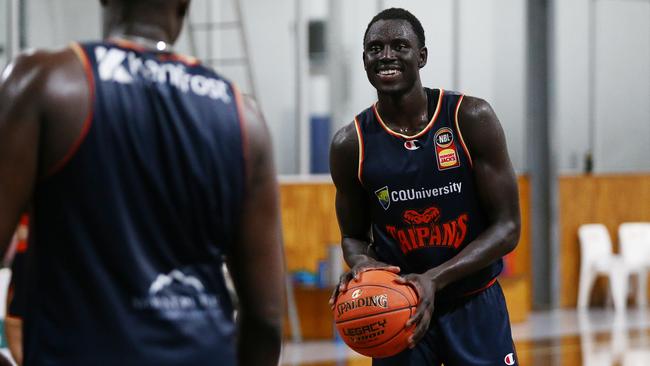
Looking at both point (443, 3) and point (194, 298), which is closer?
point (194, 298)

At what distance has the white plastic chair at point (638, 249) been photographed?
12.4 m

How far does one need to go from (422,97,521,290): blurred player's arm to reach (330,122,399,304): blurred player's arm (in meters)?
0.38

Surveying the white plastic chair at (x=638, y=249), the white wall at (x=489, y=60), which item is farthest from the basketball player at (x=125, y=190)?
the white plastic chair at (x=638, y=249)

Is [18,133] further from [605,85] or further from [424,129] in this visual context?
[605,85]

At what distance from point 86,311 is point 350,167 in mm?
2046

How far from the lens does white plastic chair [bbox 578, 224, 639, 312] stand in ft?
40.3

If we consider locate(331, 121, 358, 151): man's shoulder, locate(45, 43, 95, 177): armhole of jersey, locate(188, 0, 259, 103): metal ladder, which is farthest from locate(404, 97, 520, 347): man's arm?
locate(188, 0, 259, 103): metal ladder

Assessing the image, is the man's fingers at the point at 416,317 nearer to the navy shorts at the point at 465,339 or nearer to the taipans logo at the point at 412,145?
the navy shorts at the point at 465,339

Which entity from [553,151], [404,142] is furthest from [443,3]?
[404,142]

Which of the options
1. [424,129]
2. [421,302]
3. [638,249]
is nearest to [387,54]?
[424,129]

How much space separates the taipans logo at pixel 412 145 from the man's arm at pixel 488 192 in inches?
6.6

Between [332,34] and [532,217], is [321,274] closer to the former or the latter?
[332,34]

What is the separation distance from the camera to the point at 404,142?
152 inches

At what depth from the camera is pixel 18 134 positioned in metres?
1.86
